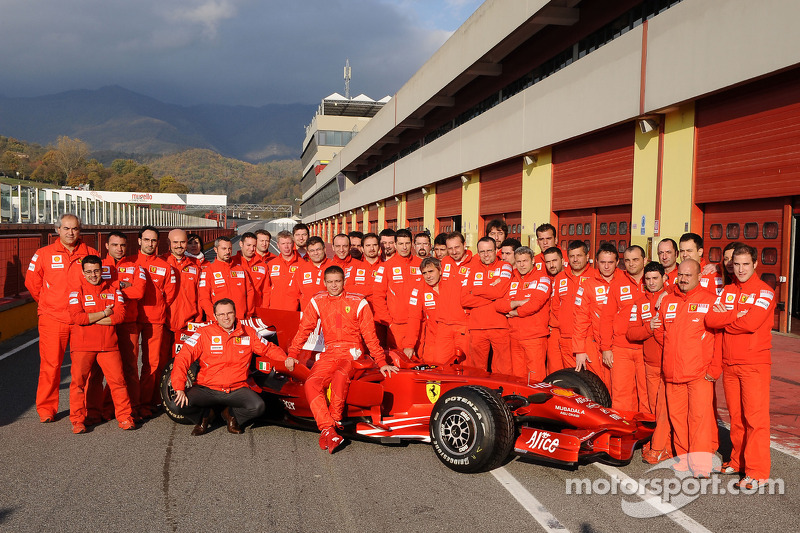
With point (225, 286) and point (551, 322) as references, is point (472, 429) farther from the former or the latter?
point (225, 286)

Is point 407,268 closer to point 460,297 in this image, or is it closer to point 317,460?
point 460,297

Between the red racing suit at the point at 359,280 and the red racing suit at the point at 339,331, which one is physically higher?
the red racing suit at the point at 359,280

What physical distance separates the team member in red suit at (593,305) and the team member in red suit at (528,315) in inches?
22.8

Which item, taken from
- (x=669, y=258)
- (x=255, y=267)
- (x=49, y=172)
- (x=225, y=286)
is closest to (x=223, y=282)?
(x=225, y=286)

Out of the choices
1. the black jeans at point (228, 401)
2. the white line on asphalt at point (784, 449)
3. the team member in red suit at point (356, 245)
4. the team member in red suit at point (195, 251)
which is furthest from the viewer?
the team member in red suit at point (356, 245)

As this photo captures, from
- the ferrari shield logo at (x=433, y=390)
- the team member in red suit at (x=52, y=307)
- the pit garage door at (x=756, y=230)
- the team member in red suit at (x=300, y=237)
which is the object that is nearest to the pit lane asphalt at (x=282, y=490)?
the team member in red suit at (x=52, y=307)

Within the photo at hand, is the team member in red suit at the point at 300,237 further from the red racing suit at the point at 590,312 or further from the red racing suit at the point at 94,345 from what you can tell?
the red racing suit at the point at 590,312

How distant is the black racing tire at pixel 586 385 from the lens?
5738 mm

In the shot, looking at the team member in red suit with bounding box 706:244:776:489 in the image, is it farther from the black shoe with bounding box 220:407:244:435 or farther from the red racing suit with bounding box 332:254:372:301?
the red racing suit with bounding box 332:254:372:301

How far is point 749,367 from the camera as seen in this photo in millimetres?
4914

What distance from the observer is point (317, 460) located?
214 inches

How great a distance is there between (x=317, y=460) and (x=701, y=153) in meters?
9.01

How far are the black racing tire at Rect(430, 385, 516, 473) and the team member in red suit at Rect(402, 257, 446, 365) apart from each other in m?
2.36

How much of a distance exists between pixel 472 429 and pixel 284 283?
461cm
